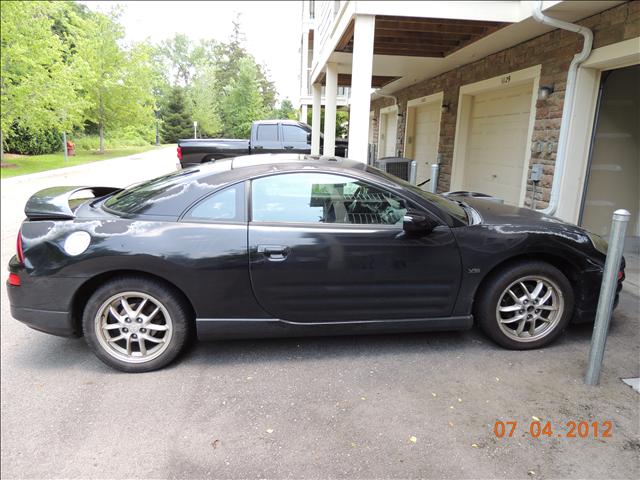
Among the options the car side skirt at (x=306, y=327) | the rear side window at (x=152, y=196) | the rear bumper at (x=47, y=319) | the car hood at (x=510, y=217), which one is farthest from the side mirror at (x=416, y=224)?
the rear bumper at (x=47, y=319)

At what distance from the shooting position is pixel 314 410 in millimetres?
2738

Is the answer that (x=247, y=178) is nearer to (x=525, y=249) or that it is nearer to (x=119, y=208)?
(x=119, y=208)

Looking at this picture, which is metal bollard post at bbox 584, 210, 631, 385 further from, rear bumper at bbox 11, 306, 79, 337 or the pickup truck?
the pickup truck

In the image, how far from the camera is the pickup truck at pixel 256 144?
39.2ft

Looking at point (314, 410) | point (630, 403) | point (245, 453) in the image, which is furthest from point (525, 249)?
point (245, 453)

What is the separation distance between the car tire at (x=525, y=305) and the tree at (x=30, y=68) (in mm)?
19026

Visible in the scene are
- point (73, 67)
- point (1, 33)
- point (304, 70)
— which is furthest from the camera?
point (304, 70)

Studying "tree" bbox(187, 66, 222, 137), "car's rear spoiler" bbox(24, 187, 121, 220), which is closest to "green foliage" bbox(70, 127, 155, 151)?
"tree" bbox(187, 66, 222, 137)

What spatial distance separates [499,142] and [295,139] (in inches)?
250

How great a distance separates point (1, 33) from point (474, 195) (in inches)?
732

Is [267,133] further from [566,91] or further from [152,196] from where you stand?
[152,196]

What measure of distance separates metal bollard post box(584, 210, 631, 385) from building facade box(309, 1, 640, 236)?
10.9 ft

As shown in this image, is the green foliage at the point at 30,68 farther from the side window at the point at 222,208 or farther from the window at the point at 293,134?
the side window at the point at 222,208

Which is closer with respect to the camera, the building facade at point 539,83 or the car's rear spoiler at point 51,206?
the car's rear spoiler at point 51,206
